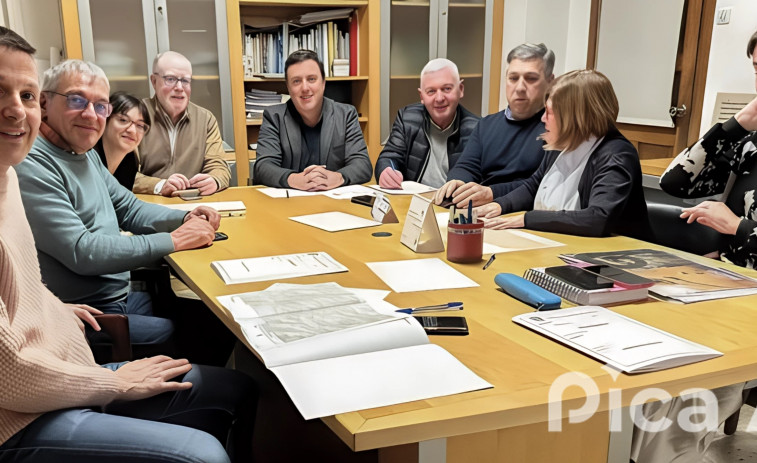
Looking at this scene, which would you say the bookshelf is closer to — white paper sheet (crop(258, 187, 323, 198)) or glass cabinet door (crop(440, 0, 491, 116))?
glass cabinet door (crop(440, 0, 491, 116))

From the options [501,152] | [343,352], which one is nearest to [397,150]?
[501,152]

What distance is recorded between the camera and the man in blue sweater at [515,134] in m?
2.92

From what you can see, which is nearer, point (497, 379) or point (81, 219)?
point (497, 379)

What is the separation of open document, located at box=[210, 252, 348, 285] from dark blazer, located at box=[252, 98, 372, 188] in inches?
57.8

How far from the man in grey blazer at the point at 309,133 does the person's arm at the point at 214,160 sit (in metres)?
0.17

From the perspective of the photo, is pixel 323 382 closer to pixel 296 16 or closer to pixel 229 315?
pixel 229 315

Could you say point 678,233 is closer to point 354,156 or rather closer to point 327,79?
point 354,156

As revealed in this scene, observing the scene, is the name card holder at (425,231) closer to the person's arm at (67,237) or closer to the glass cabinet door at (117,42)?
the person's arm at (67,237)

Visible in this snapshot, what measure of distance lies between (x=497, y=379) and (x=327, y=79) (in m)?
3.61

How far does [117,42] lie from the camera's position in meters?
3.76

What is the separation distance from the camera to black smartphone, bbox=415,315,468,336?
46.2 inches

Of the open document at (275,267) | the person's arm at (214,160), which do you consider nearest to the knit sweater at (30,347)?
the open document at (275,267)

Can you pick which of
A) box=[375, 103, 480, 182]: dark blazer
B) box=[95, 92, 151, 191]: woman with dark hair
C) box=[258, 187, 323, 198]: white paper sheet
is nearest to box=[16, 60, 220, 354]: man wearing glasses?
box=[95, 92, 151, 191]: woman with dark hair

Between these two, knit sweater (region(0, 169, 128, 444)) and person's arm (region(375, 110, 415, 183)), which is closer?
knit sweater (region(0, 169, 128, 444))
